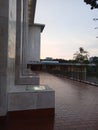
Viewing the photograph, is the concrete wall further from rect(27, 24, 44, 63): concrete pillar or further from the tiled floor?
the tiled floor

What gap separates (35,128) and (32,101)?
1.39ft

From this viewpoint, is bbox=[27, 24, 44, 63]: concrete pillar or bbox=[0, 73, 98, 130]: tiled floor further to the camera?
bbox=[27, 24, 44, 63]: concrete pillar

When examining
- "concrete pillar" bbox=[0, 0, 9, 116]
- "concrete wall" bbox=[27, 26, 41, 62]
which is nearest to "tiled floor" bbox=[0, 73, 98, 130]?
"concrete pillar" bbox=[0, 0, 9, 116]

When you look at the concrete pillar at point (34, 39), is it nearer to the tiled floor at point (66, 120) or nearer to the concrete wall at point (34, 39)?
the concrete wall at point (34, 39)

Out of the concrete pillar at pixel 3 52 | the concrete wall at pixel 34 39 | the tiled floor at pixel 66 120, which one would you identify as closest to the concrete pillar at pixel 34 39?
the concrete wall at pixel 34 39

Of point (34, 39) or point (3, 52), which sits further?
point (34, 39)

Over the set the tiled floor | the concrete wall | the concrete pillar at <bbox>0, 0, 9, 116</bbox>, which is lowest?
the tiled floor

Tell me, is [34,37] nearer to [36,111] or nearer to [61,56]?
[61,56]

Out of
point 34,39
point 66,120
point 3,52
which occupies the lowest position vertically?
point 66,120

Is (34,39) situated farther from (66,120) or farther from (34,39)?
(66,120)

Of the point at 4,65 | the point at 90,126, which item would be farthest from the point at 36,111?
the point at 90,126

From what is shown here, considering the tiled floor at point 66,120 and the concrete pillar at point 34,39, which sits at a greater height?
the concrete pillar at point 34,39

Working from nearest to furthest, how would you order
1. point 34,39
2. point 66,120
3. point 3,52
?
point 3,52
point 66,120
point 34,39

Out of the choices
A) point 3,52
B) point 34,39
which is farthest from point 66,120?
point 34,39
